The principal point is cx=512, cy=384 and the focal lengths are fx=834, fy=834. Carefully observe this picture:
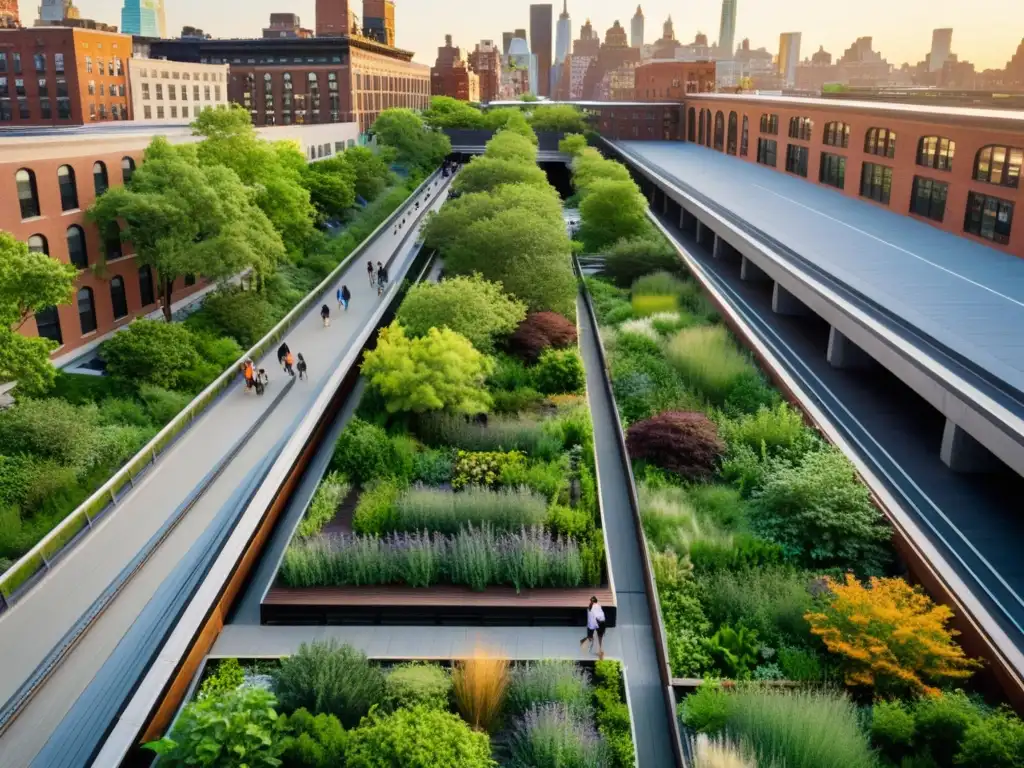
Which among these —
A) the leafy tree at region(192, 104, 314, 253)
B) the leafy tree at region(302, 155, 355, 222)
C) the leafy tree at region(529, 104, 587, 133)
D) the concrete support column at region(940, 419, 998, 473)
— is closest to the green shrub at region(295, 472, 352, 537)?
the concrete support column at region(940, 419, 998, 473)

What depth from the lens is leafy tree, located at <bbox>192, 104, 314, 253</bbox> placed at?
38.7 m

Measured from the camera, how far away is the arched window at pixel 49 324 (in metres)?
28.6

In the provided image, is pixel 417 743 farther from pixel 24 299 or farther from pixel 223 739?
pixel 24 299

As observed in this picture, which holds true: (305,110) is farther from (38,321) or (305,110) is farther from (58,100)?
(38,321)

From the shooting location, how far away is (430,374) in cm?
2336

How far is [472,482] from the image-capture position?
817 inches

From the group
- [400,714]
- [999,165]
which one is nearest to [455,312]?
[400,714]

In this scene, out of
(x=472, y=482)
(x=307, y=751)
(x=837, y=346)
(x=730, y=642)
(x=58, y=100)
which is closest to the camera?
(x=307, y=751)

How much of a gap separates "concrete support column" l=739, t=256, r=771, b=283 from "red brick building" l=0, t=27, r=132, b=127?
184ft

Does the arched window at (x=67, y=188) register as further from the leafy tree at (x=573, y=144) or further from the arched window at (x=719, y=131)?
the arched window at (x=719, y=131)

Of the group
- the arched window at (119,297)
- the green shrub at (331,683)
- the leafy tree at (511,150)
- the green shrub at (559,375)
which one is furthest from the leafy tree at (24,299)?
the leafy tree at (511,150)

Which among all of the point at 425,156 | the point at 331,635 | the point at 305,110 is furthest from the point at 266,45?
the point at 331,635

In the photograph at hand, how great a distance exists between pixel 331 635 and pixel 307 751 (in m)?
4.14

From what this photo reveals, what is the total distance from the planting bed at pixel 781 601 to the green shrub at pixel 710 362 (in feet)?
0.29
